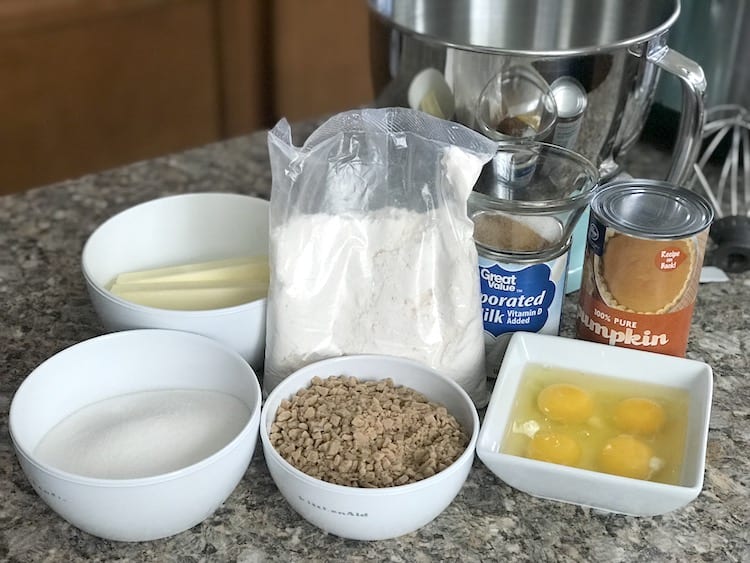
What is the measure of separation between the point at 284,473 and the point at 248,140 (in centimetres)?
68

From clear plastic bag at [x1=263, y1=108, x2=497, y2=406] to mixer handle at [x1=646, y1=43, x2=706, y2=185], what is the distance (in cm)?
24

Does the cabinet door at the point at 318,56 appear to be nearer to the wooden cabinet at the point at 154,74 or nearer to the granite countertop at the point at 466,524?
the wooden cabinet at the point at 154,74

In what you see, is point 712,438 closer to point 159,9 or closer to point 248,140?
point 248,140

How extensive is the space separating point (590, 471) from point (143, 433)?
33 cm

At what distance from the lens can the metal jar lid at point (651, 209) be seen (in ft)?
2.44

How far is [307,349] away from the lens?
78cm

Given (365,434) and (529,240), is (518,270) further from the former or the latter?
(365,434)

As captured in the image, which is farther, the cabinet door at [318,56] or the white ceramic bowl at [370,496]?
the cabinet door at [318,56]

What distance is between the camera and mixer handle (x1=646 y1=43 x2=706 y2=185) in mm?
868

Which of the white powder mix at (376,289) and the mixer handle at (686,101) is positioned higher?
the mixer handle at (686,101)

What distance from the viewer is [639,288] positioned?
A: 2.50 ft

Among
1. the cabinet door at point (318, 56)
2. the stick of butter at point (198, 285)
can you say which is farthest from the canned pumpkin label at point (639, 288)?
the cabinet door at point (318, 56)

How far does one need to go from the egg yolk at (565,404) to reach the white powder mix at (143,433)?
24 cm

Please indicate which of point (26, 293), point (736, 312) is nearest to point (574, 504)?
point (736, 312)
